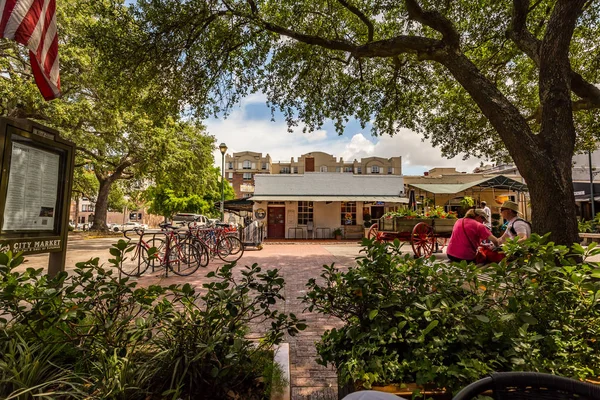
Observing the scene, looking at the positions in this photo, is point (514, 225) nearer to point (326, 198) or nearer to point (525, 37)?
point (525, 37)

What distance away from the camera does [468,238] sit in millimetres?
5270

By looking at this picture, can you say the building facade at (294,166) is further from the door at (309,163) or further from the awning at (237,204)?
the awning at (237,204)

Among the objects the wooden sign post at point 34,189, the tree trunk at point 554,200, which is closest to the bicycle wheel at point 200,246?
the wooden sign post at point 34,189

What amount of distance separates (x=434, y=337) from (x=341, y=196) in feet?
66.0

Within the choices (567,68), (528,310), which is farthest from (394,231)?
(528,310)

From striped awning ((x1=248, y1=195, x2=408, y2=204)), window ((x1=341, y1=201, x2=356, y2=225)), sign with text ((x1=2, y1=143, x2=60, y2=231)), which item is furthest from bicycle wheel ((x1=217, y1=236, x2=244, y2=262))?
window ((x1=341, y1=201, x2=356, y2=225))

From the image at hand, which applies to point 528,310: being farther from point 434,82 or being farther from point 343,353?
point 434,82

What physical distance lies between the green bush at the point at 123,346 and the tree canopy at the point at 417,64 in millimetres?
3833

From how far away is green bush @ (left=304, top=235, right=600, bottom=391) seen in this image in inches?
59.9

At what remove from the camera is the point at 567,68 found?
13.3ft

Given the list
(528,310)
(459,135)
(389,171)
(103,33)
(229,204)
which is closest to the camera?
(528,310)

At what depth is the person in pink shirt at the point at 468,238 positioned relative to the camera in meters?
5.18

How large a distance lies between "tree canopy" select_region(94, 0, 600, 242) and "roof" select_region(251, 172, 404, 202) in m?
10.6

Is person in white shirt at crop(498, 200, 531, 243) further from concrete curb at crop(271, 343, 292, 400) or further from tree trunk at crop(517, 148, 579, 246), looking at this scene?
concrete curb at crop(271, 343, 292, 400)
